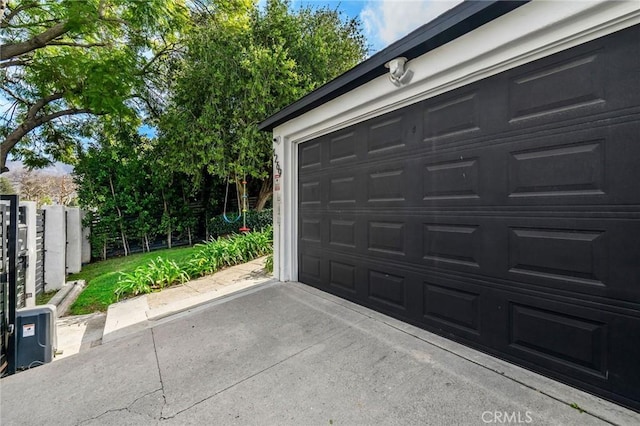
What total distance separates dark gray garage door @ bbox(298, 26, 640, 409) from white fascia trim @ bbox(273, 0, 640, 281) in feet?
0.28

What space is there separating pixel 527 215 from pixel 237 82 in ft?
23.2

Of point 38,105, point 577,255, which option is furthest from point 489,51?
point 38,105

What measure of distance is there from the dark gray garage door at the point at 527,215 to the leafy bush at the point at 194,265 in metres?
3.89

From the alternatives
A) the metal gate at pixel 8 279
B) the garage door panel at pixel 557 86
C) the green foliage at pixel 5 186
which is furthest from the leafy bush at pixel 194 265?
the green foliage at pixel 5 186

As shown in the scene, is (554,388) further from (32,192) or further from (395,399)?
(32,192)

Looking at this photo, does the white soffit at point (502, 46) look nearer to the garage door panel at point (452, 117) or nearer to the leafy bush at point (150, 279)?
the garage door panel at point (452, 117)

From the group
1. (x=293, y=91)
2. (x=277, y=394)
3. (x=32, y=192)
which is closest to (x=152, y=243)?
(x=293, y=91)

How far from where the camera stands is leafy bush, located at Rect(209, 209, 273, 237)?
27.7ft

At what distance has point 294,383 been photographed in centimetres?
221

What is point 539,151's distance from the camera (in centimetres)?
209

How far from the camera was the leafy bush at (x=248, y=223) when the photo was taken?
845cm

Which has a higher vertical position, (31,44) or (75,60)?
(31,44)

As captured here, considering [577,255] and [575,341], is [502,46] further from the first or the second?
[575,341]

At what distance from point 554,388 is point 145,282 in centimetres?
565
